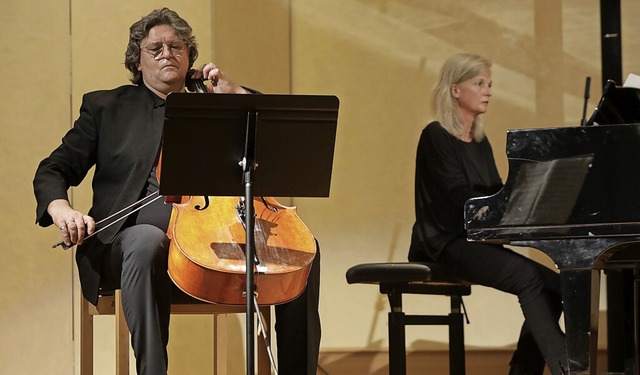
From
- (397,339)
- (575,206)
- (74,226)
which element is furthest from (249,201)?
(397,339)

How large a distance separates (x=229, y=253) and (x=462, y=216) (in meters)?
1.56

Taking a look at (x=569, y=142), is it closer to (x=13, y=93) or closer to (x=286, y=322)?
(x=286, y=322)

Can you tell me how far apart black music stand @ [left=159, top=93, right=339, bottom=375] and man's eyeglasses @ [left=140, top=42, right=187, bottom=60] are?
2.68 ft

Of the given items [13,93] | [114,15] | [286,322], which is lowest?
[286,322]

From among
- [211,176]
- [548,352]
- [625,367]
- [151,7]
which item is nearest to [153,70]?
[211,176]

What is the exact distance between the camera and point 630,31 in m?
5.00

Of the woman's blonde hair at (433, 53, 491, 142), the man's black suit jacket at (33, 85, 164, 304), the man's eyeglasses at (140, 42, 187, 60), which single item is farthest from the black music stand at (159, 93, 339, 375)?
the woman's blonde hair at (433, 53, 491, 142)

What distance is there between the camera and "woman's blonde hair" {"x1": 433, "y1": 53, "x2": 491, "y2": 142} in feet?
14.0

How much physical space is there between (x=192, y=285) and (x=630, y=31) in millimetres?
3172

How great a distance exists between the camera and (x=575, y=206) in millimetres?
2988

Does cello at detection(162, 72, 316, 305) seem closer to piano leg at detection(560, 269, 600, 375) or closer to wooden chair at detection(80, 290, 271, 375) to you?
wooden chair at detection(80, 290, 271, 375)

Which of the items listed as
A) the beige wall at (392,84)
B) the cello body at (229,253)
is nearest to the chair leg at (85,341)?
the cello body at (229,253)

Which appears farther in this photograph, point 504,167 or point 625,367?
point 504,167

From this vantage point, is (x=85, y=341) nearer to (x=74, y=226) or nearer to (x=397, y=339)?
(x=74, y=226)
